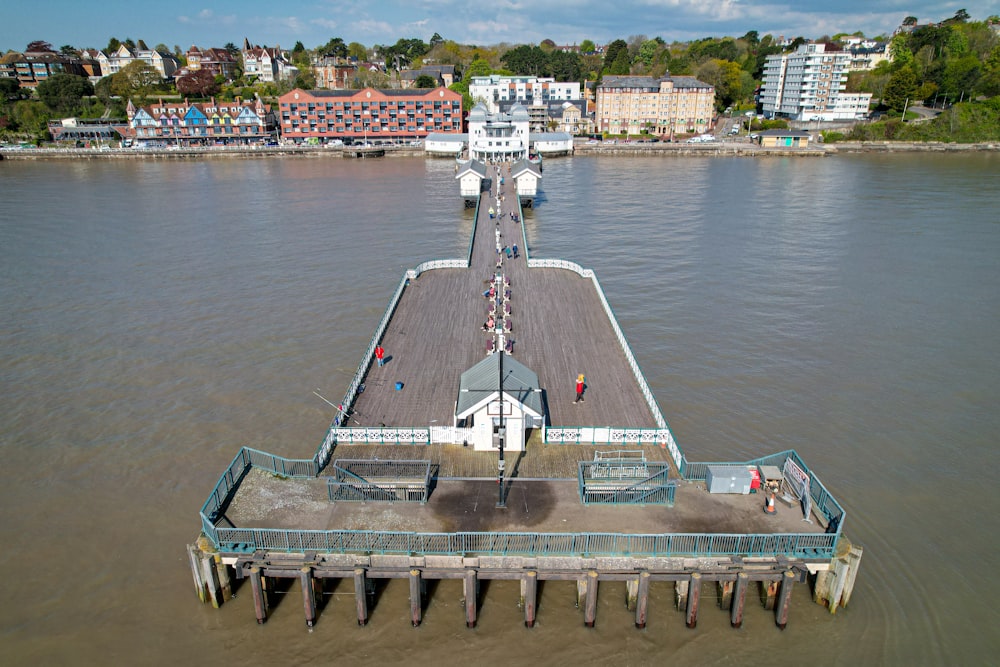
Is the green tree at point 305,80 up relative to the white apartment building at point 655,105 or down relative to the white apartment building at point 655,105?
up

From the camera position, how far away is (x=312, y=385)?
30.7 metres

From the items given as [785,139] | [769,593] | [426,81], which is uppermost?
[426,81]

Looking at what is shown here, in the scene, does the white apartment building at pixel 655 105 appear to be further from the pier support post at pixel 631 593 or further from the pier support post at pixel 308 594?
the pier support post at pixel 308 594

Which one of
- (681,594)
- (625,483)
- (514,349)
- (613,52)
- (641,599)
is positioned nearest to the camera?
(641,599)

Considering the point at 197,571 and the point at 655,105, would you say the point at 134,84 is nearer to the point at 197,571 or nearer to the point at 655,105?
the point at 655,105

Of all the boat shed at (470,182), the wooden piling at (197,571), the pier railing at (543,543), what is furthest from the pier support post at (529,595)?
the boat shed at (470,182)

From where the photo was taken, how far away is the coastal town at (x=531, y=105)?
126812 millimetres

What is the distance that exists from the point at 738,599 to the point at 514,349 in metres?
14.8

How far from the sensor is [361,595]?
A: 675 inches

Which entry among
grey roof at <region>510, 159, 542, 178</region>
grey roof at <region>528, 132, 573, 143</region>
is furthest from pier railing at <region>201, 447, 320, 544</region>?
grey roof at <region>528, 132, 573, 143</region>

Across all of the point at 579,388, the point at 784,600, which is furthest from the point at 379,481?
the point at 784,600

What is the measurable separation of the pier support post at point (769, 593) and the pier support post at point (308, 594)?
42.2 ft

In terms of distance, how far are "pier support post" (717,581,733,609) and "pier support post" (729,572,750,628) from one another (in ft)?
0.76

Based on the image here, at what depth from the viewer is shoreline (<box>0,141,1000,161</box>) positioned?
385 ft
